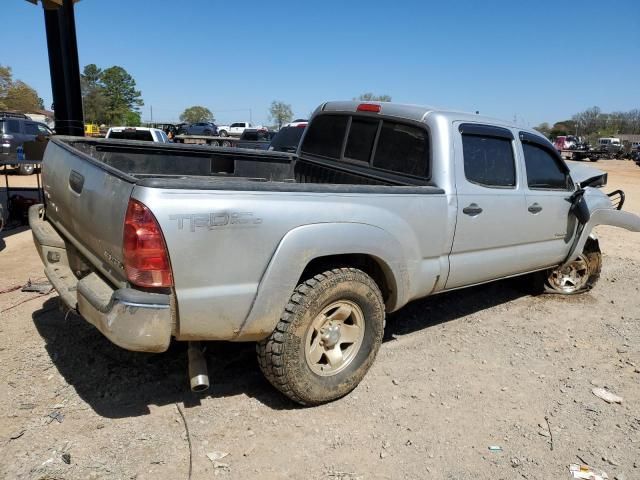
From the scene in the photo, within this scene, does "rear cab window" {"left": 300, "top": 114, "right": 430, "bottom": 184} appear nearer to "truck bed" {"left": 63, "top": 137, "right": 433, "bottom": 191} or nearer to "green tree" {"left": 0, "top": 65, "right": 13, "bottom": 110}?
"truck bed" {"left": 63, "top": 137, "right": 433, "bottom": 191}

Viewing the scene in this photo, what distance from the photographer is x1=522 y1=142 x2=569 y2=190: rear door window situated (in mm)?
4441

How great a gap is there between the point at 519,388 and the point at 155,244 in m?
2.77

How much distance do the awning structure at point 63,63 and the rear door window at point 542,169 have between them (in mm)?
6839

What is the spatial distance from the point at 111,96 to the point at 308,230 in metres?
110

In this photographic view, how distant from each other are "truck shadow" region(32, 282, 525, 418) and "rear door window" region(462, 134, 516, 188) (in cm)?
155

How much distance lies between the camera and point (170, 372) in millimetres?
3506

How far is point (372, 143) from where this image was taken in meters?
4.25

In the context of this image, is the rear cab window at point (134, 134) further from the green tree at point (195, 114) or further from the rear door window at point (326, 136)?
the green tree at point (195, 114)

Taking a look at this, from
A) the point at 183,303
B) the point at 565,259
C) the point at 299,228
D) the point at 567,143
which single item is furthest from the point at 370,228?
the point at 567,143

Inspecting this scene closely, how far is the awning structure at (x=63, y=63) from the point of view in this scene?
297 inches

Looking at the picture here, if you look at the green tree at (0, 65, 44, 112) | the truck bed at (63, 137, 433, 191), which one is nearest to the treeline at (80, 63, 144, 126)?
the green tree at (0, 65, 44, 112)

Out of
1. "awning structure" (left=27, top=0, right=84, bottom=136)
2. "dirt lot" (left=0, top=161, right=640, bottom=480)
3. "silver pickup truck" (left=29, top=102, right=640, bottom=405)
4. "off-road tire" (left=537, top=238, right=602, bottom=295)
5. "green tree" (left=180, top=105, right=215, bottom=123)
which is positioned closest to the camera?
"silver pickup truck" (left=29, top=102, right=640, bottom=405)

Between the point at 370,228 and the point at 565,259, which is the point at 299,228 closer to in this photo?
the point at 370,228

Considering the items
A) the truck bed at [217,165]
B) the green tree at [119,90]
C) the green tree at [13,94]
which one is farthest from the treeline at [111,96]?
the truck bed at [217,165]
